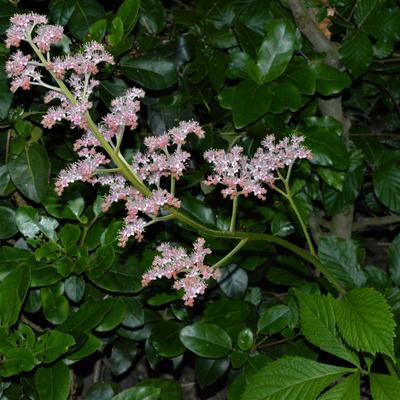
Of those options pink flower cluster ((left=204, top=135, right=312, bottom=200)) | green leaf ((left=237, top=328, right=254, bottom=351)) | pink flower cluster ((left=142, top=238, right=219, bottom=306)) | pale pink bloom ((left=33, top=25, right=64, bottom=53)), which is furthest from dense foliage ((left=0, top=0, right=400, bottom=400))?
pale pink bloom ((left=33, top=25, right=64, bottom=53))

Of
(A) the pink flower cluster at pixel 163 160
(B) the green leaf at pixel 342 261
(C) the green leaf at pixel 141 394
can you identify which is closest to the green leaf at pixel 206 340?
(C) the green leaf at pixel 141 394

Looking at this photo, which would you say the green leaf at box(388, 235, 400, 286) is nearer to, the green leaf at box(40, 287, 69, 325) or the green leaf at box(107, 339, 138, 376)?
the green leaf at box(107, 339, 138, 376)

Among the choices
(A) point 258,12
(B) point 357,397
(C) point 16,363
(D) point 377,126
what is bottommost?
(D) point 377,126

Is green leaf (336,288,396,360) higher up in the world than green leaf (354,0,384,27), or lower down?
lower down

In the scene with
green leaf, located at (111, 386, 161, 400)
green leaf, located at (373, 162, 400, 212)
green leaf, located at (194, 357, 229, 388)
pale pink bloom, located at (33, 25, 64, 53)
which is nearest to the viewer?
pale pink bloom, located at (33, 25, 64, 53)

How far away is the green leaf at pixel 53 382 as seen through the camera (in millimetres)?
1603

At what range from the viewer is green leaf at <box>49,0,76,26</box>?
174 centimetres

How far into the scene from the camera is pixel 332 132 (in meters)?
1.88

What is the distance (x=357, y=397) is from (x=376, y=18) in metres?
1.06

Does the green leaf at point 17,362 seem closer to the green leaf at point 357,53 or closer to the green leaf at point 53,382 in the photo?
the green leaf at point 53,382

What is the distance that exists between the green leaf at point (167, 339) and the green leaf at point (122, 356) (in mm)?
112

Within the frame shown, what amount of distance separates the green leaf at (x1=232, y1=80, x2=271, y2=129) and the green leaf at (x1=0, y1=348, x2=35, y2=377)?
0.71 meters

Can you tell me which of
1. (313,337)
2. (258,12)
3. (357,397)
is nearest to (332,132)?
(258,12)

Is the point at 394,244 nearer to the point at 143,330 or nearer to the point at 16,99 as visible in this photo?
the point at 143,330
